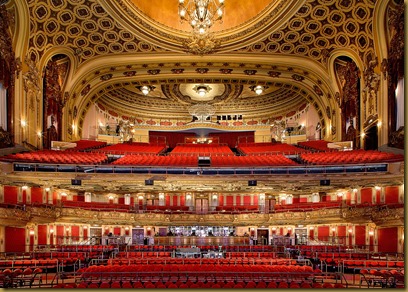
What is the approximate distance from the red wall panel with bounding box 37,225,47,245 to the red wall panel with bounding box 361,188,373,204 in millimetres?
15187

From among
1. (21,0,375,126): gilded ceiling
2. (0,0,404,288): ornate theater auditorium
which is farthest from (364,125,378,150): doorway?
(21,0,375,126): gilded ceiling

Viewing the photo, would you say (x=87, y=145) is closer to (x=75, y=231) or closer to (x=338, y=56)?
(x=75, y=231)

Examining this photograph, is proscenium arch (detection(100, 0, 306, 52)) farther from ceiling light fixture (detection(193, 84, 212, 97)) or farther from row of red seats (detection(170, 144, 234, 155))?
row of red seats (detection(170, 144, 234, 155))

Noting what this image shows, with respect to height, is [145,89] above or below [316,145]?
above

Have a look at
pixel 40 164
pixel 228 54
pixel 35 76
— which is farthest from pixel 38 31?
pixel 228 54

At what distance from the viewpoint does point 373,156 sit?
16.9 metres

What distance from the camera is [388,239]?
15398 mm

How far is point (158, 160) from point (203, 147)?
26.7 feet

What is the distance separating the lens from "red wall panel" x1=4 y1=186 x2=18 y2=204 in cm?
1670

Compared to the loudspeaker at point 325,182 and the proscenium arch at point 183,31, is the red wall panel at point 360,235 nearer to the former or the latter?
the loudspeaker at point 325,182

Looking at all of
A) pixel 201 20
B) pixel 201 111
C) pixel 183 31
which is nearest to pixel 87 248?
pixel 201 20

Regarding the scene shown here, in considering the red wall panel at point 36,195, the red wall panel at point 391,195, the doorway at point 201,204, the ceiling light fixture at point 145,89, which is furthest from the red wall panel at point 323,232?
the ceiling light fixture at point 145,89

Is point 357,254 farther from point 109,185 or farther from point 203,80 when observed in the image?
point 203,80

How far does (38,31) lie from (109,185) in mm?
8322
